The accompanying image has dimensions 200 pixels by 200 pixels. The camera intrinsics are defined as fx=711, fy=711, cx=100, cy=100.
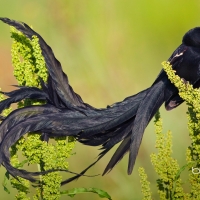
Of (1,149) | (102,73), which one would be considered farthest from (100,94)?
(1,149)

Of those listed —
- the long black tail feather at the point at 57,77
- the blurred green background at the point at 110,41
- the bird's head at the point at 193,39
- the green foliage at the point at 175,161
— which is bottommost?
the green foliage at the point at 175,161

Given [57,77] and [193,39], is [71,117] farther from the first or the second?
[193,39]

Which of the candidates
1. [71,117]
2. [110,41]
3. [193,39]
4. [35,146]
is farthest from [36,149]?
[110,41]

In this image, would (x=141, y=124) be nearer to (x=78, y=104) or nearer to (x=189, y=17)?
(x=78, y=104)

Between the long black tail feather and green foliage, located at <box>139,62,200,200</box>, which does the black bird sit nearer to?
the long black tail feather

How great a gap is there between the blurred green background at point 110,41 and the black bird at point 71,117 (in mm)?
1084

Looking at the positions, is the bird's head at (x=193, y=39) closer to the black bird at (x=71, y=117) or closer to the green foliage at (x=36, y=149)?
the black bird at (x=71, y=117)

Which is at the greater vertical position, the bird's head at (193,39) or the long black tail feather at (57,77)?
the bird's head at (193,39)

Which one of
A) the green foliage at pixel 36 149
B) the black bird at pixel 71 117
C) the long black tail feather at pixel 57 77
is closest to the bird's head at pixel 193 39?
the black bird at pixel 71 117

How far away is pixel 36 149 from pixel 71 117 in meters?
0.32

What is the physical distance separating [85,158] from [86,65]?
0.61 metres

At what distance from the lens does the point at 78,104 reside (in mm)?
2408

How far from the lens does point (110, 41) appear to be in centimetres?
399

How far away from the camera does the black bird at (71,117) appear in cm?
223
